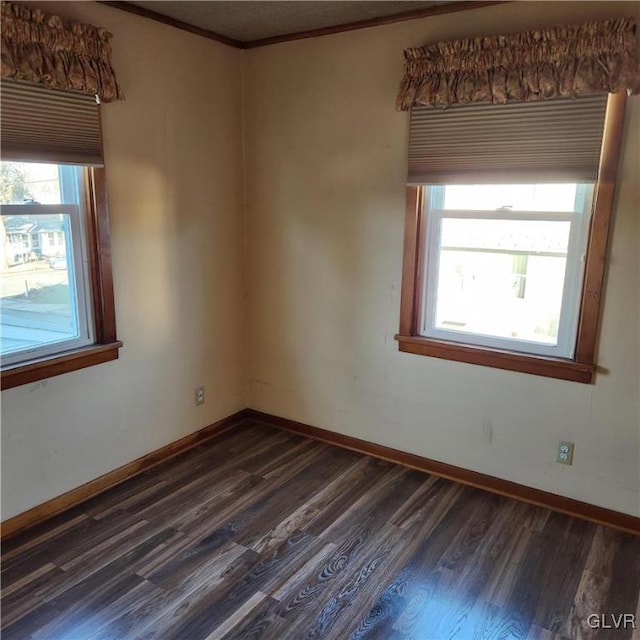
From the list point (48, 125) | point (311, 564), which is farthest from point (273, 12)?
point (311, 564)

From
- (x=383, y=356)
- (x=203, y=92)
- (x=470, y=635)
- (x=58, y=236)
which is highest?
(x=203, y=92)

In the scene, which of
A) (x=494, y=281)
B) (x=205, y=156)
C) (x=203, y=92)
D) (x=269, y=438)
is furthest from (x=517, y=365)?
(x=203, y=92)

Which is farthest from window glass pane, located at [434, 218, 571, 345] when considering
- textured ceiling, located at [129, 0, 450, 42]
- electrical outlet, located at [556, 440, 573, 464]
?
textured ceiling, located at [129, 0, 450, 42]

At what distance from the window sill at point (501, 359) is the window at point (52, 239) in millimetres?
1654

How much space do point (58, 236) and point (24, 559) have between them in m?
1.46

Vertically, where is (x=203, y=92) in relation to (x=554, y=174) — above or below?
above

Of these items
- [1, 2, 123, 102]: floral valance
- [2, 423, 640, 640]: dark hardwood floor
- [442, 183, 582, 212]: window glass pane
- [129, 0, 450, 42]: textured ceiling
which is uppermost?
[129, 0, 450, 42]: textured ceiling

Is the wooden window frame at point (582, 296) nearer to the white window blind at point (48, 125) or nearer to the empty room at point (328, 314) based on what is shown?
the empty room at point (328, 314)

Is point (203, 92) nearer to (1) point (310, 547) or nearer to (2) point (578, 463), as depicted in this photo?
(1) point (310, 547)

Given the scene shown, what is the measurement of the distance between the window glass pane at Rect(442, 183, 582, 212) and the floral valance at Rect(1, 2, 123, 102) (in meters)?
1.78

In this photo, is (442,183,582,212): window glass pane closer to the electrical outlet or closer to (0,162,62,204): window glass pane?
the electrical outlet

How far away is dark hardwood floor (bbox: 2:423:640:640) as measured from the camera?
79.0 inches

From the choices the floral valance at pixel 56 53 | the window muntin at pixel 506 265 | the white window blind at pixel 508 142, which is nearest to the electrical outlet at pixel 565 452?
the window muntin at pixel 506 265

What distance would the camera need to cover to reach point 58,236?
2.57 m
